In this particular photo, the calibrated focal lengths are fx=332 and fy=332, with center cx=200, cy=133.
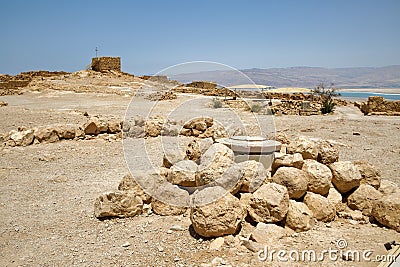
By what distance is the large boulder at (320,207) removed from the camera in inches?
163

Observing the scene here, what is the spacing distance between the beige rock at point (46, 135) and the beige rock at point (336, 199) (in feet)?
23.3

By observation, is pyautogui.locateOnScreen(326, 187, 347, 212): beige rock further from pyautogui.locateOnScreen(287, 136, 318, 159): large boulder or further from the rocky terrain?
pyautogui.locateOnScreen(287, 136, 318, 159): large boulder

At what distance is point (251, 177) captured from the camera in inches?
169

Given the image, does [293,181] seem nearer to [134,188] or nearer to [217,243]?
[217,243]

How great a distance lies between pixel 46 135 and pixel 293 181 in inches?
273

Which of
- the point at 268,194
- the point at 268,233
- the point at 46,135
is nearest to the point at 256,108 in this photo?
the point at 46,135

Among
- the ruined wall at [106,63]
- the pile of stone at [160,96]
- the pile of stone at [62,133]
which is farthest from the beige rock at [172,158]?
the ruined wall at [106,63]

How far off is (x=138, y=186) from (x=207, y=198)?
1.30 m

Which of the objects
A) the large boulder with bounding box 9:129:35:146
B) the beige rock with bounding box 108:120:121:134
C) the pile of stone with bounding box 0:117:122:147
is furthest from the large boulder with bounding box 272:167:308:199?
the large boulder with bounding box 9:129:35:146

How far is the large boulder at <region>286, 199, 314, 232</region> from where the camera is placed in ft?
12.7

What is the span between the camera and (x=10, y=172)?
650 centimetres

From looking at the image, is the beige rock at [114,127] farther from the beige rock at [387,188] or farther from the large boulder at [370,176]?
the beige rock at [387,188]

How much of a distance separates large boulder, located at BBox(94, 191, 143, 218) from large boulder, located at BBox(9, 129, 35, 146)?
516 centimetres

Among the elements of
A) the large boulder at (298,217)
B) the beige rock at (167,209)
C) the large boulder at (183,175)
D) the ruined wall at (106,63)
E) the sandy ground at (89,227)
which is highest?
the ruined wall at (106,63)
